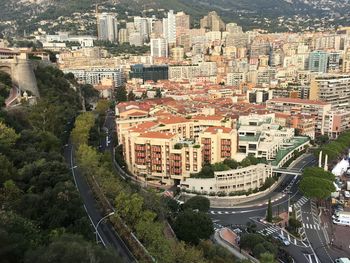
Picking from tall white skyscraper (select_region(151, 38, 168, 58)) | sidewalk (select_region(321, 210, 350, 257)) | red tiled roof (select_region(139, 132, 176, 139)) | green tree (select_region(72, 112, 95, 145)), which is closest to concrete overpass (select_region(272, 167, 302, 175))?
sidewalk (select_region(321, 210, 350, 257))

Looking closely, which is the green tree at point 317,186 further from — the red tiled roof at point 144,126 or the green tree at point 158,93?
the green tree at point 158,93

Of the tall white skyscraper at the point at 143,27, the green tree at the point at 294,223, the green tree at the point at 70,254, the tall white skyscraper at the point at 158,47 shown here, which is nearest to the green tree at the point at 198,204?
the green tree at the point at 294,223

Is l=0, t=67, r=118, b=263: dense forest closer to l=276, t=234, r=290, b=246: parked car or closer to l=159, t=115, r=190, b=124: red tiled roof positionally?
l=159, t=115, r=190, b=124: red tiled roof

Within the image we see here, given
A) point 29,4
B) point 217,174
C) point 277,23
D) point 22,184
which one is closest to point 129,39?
point 29,4

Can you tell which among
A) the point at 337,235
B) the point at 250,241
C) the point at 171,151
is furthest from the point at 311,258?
the point at 171,151

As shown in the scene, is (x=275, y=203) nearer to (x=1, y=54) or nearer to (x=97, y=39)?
(x=1, y=54)

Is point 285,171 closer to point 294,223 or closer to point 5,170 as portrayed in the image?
point 294,223
